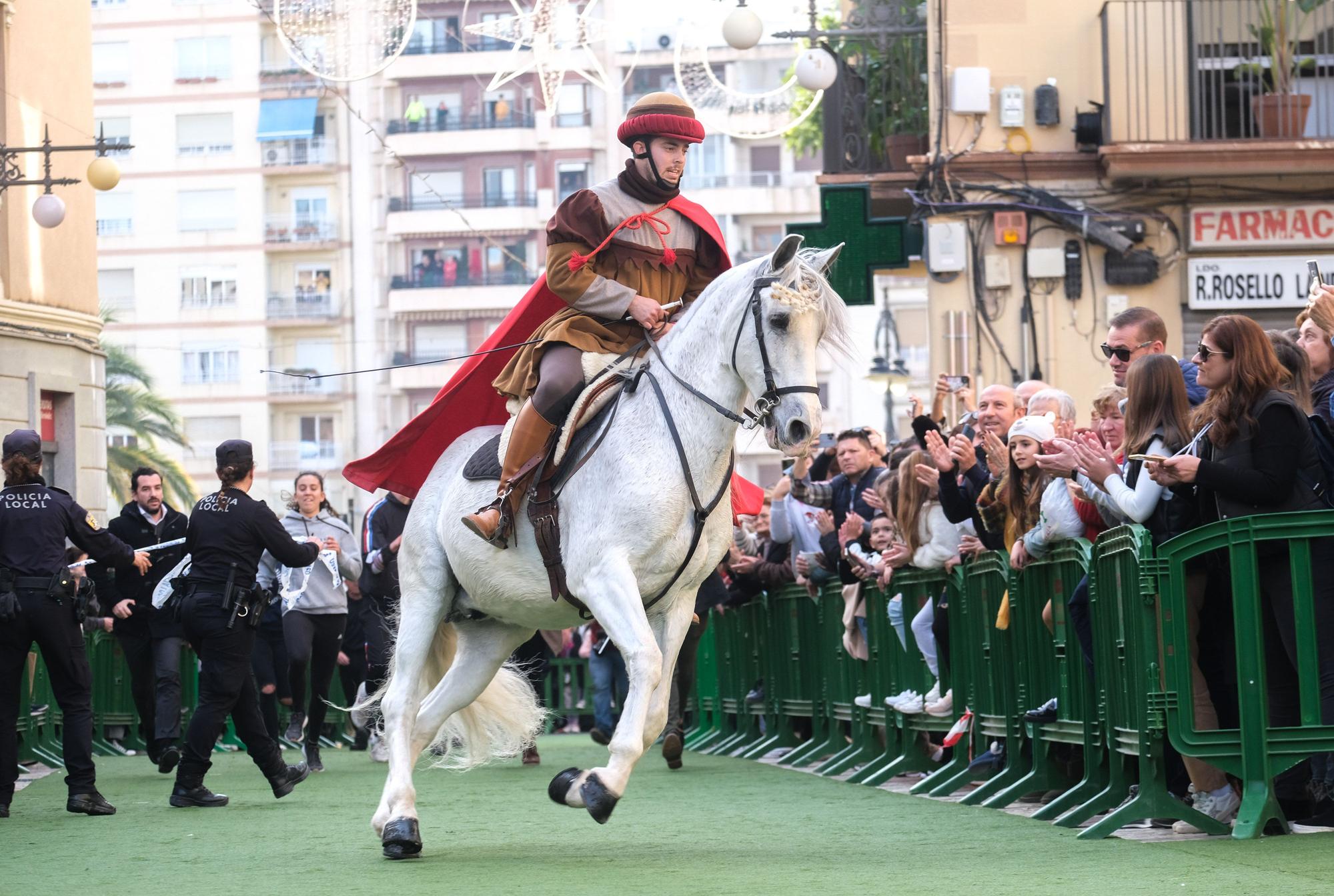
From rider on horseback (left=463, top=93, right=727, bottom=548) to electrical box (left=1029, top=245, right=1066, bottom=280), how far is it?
12058 millimetres

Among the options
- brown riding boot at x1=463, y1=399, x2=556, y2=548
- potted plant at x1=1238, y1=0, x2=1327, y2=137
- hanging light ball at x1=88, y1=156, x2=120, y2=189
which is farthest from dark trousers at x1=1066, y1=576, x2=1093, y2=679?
hanging light ball at x1=88, y1=156, x2=120, y2=189

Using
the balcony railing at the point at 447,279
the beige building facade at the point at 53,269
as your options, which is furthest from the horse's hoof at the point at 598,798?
the balcony railing at the point at 447,279

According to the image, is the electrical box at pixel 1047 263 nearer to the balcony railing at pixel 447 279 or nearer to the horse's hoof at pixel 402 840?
the horse's hoof at pixel 402 840

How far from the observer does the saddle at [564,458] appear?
8344mm

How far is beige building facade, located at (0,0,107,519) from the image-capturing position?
2572 cm

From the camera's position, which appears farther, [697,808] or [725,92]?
[725,92]

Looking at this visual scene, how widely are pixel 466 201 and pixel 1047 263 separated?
5466cm

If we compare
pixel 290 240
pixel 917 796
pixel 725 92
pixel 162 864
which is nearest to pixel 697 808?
pixel 917 796

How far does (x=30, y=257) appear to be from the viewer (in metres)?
26.1

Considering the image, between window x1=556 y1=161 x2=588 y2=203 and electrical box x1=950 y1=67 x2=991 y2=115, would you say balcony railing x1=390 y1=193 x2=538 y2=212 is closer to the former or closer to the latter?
window x1=556 y1=161 x2=588 y2=203

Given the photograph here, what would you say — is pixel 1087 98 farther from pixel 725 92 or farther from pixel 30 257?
pixel 30 257

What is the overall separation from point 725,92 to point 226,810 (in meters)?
9.74

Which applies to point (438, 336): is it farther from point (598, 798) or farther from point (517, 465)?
point (598, 798)

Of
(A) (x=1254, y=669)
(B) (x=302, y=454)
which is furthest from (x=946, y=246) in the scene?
(B) (x=302, y=454)
